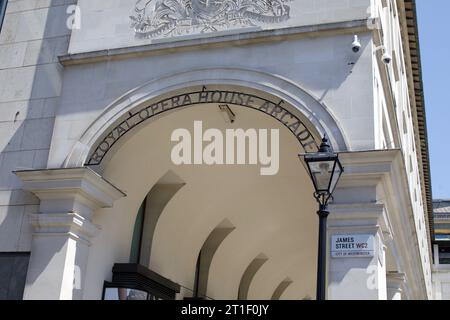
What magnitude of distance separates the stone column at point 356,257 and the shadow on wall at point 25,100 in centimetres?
481

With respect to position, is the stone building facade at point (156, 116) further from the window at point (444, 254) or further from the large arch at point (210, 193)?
the window at point (444, 254)

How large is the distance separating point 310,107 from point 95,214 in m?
4.44

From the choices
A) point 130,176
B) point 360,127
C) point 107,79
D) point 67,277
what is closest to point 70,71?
point 107,79

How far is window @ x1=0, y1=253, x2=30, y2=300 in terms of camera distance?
429 inches

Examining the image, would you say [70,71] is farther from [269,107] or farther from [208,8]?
[269,107]

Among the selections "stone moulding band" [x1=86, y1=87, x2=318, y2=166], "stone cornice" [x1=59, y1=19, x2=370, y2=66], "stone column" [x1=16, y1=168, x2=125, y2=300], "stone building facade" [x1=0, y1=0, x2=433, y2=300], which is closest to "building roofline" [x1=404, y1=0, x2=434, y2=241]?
"stone building facade" [x1=0, y1=0, x2=433, y2=300]

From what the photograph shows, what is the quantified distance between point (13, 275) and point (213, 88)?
4855 millimetres

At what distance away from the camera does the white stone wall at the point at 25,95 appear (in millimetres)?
11359

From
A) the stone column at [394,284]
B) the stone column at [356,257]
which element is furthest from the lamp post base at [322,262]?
the stone column at [394,284]

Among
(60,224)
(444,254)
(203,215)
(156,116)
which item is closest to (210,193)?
(203,215)

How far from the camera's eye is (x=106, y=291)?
12.1 meters

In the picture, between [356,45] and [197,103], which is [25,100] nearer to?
[197,103]

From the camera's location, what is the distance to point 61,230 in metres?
10.6

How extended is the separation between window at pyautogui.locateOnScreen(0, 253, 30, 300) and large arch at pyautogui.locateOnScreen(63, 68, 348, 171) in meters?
1.85
